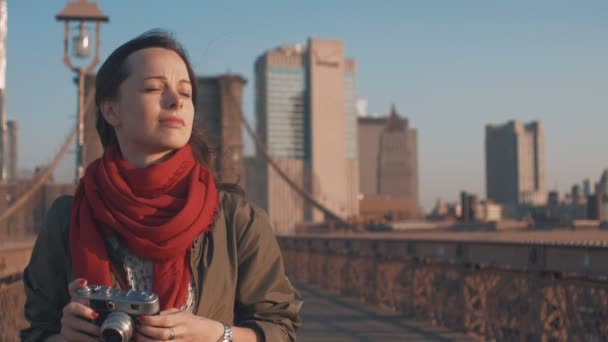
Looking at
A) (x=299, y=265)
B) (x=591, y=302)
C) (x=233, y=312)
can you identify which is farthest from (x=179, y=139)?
(x=299, y=265)

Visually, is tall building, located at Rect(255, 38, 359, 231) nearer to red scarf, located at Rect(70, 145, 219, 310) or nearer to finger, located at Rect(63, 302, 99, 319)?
red scarf, located at Rect(70, 145, 219, 310)

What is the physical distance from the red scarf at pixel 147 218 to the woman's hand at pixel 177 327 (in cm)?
11

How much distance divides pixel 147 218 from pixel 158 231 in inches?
2.5

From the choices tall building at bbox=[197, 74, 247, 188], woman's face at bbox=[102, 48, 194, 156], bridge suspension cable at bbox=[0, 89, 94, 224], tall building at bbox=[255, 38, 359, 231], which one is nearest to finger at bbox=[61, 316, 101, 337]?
woman's face at bbox=[102, 48, 194, 156]

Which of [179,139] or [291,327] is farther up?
[179,139]

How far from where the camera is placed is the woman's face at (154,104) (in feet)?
7.20

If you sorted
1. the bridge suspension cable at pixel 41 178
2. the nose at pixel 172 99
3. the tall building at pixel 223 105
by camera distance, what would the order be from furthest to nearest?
the tall building at pixel 223 105
the bridge suspension cable at pixel 41 178
the nose at pixel 172 99

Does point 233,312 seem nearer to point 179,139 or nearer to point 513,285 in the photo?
point 179,139

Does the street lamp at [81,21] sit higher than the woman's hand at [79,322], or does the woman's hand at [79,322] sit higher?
the street lamp at [81,21]

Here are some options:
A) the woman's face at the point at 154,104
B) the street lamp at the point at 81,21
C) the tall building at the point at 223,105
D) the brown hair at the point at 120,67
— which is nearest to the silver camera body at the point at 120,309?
the woman's face at the point at 154,104

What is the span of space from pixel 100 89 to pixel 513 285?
275 inches

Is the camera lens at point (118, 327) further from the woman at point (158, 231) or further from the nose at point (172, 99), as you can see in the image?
the nose at point (172, 99)

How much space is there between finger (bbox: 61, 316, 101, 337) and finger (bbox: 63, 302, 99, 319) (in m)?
0.01

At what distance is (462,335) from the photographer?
9453 millimetres
